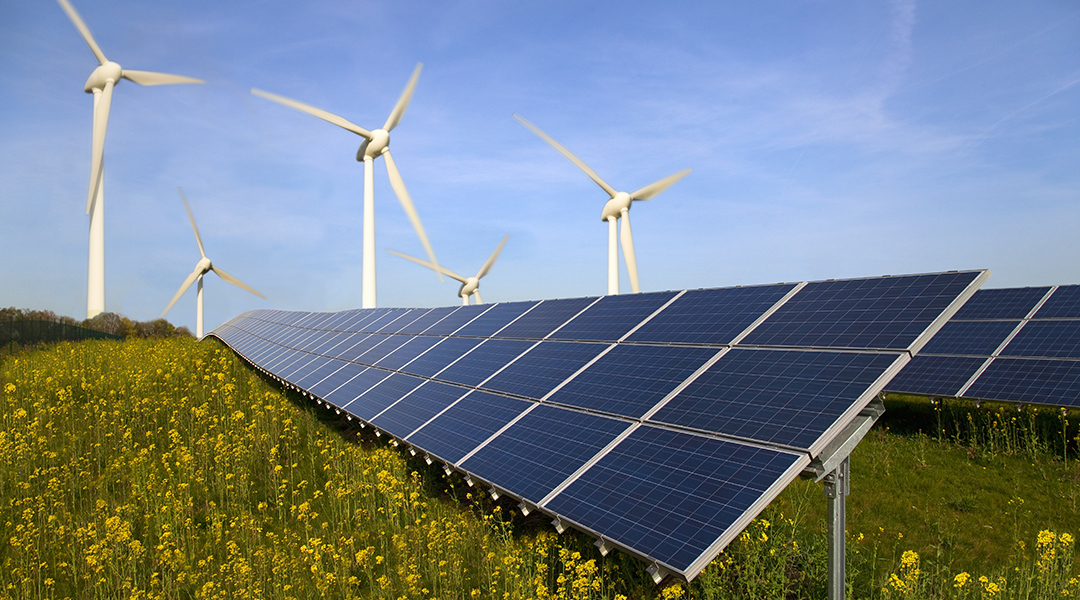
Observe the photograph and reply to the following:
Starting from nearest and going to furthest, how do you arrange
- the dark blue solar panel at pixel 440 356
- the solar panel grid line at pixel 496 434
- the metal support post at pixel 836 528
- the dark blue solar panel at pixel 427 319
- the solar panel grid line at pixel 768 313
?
the metal support post at pixel 836 528 → the solar panel grid line at pixel 496 434 → the solar panel grid line at pixel 768 313 → the dark blue solar panel at pixel 440 356 → the dark blue solar panel at pixel 427 319

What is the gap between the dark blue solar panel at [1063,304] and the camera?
62.0ft

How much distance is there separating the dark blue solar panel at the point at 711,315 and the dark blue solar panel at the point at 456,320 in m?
8.54

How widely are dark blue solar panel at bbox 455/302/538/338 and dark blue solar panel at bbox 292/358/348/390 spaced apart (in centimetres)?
425

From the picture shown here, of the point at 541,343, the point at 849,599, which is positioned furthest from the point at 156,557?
the point at 849,599

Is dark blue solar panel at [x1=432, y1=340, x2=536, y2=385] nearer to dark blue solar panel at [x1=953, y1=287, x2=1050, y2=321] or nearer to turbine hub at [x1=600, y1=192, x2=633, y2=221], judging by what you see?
dark blue solar panel at [x1=953, y1=287, x2=1050, y2=321]

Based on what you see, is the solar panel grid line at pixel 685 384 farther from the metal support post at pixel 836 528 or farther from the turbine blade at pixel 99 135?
the turbine blade at pixel 99 135

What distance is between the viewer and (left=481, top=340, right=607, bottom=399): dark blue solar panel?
11367 millimetres

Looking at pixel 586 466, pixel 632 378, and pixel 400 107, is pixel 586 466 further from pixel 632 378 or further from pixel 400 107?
pixel 400 107

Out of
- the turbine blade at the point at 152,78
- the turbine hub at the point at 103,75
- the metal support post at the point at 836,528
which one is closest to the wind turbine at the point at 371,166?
the turbine blade at the point at 152,78

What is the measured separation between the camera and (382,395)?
14477 millimetres

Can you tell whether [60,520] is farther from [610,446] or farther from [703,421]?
[703,421]

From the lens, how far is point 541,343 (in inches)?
550

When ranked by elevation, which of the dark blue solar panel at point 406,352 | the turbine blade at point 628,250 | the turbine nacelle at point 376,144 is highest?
the turbine nacelle at point 376,144

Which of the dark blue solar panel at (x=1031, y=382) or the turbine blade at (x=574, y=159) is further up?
the turbine blade at (x=574, y=159)
